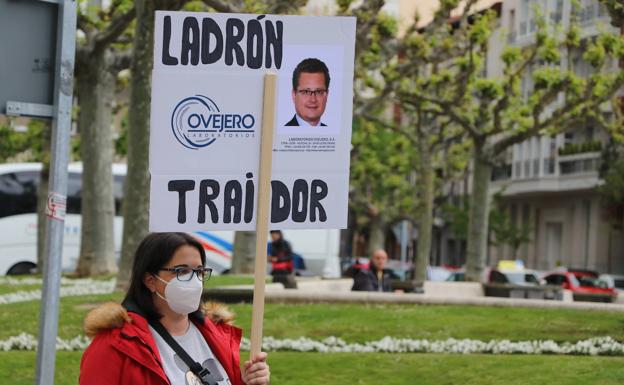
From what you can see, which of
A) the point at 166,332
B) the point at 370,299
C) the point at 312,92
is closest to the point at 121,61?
the point at 370,299

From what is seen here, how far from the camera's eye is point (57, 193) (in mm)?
7590

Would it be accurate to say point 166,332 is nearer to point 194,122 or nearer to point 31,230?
point 194,122

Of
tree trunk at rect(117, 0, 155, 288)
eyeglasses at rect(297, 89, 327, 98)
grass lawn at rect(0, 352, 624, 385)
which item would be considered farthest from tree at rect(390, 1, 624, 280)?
eyeglasses at rect(297, 89, 327, 98)

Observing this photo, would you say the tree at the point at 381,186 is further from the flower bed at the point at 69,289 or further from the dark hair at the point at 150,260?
the dark hair at the point at 150,260

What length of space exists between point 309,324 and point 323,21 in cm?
898

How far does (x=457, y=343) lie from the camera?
1365 centimetres

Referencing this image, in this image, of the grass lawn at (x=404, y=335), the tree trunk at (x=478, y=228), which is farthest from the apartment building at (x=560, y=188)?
the grass lawn at (x=404, y=335)

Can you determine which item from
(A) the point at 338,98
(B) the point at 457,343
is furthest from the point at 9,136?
(A) the point at 338,98

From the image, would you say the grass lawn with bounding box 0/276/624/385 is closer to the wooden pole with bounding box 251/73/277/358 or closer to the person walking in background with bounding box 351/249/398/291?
the person walking in background with bounding box 351/249/398/291

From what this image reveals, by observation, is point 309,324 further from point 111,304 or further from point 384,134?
point 384,134

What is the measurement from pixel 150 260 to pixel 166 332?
292 millimetres

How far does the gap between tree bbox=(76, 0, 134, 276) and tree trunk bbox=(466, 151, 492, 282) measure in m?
8.05

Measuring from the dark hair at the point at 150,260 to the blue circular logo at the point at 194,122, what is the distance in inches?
27.8

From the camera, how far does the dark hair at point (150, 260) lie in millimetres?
5273
